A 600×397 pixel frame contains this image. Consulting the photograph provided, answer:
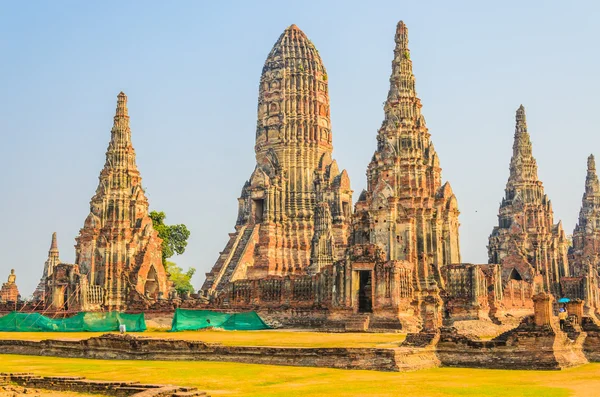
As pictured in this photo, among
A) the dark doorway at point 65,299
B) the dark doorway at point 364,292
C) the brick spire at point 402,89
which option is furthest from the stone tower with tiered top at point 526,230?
the dark doorway at point 65,299

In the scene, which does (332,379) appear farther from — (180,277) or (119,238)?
(180,277)

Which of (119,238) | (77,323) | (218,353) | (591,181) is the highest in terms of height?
(591,181)

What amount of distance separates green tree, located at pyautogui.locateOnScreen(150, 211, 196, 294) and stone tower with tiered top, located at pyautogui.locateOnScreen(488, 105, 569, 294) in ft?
88.8

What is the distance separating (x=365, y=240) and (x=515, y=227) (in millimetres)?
24179

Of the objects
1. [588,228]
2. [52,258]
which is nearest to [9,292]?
[52,258]

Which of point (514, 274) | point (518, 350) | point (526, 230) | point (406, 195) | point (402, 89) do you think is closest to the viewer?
point (518, 350)

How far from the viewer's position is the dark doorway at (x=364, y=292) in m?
39.5

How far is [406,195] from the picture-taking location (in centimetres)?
4691

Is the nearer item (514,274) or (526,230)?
(514,274)

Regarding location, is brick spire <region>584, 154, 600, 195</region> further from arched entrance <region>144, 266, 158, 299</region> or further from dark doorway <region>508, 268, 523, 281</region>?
arched entrance <region>144, 266, 158, 299</region>

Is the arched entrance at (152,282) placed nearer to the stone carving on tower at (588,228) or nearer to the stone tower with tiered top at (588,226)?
the stone carving on tower at (588,228)

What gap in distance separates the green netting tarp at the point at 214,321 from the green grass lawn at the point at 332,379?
1637 centimetres

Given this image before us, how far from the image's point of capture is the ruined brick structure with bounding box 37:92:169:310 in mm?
50938

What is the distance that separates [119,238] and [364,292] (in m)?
20.6
